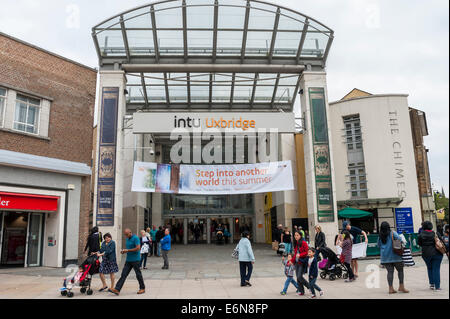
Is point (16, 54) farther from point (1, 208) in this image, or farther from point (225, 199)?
point (225, 199)

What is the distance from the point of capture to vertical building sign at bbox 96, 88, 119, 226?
52.9 feet

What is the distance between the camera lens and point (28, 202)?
45.7 feet

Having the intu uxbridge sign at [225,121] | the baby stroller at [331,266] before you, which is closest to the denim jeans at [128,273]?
the baby stroller at [331,266]

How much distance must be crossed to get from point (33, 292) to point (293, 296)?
6568 millimetres

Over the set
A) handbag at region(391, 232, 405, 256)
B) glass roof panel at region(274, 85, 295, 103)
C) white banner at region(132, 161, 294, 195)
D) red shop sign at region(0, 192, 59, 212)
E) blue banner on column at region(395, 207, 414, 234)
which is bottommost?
handbag at region(391, 232, 405, 256)

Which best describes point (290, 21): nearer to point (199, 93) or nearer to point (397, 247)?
point (199, 93)

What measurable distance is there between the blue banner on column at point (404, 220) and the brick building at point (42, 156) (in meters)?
17.0

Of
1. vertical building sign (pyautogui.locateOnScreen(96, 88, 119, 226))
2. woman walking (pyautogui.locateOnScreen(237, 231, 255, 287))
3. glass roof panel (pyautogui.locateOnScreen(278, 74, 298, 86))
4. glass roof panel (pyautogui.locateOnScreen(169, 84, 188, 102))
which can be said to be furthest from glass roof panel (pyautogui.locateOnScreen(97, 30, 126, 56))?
woman walking (pyautogui.locateOnScreen(237, 231, 255, 287))

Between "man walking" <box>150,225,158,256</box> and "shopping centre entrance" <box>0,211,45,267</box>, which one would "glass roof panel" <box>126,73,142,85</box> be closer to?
"man walking" <box>150,225,158,256</box>

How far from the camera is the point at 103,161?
16.6m

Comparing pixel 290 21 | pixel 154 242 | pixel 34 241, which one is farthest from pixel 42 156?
pixel 290 21

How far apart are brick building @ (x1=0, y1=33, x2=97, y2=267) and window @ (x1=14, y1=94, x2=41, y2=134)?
0.03m

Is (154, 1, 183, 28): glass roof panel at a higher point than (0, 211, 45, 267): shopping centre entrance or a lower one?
higher
